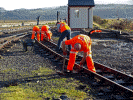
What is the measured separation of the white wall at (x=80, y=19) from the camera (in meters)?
27.7

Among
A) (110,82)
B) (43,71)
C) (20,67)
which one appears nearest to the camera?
(110,82)

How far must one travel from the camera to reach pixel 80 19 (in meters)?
27.8

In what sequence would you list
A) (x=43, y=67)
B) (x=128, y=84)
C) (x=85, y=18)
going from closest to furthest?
(x=128, y=84), (x=43, y=67), (x=85, y=18)

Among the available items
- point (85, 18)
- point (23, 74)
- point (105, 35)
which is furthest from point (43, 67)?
point (85, 18)

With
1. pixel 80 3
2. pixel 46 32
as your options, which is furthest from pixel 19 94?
pixel 80 3

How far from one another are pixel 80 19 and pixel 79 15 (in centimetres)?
53

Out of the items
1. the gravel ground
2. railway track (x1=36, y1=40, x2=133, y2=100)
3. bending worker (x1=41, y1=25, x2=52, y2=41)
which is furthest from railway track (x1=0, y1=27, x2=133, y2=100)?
bending worker (x1=41, y1=25, x2=52, y2=41)

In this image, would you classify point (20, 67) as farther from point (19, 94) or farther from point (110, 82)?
point (110, 82)

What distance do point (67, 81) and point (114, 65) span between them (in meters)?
2.83

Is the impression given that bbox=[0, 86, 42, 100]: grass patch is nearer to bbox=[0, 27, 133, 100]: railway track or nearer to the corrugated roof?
bbox=[0, 27, 133, 100]: railway track

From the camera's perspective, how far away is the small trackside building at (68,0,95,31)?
27.7 metres

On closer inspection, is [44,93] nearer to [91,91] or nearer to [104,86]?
[91,91]

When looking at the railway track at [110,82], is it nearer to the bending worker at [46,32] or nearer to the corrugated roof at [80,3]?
the bending worker at [46,32]

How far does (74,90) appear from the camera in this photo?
5590mm
